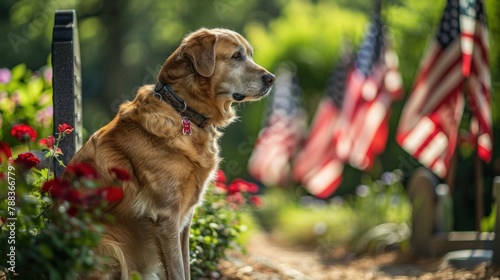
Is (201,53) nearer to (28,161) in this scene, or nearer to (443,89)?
(28,161)

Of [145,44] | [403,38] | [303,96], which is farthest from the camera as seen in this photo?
[145,44]

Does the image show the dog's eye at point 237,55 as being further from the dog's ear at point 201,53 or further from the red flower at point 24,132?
the red flower at point 24,132

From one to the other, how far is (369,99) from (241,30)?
75.8ft

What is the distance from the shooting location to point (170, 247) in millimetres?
4266

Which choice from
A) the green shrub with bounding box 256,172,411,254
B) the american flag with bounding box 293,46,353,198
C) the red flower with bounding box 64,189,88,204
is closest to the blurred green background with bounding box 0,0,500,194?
the american flag with bounding box 293,46,353,198

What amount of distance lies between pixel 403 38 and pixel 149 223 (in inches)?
406

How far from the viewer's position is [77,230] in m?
3.12

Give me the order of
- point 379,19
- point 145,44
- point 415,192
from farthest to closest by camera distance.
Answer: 1. point 145,44
2. point 379,19
3. point 415,192

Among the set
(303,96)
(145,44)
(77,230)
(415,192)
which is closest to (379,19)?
(415,192)

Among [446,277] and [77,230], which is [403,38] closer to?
[446,277]

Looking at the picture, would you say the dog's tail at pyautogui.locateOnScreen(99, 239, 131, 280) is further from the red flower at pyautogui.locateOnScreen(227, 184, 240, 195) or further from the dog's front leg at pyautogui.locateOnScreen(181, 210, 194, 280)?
the red flower at pyautogui.locateOnScreen(227, 184, 240, 195)

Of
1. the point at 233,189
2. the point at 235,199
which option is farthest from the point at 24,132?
the point at 235,199

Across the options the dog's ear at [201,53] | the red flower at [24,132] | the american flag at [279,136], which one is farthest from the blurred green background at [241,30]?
the dog's ear at [201,53]

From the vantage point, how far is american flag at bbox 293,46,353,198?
36.0 feet
